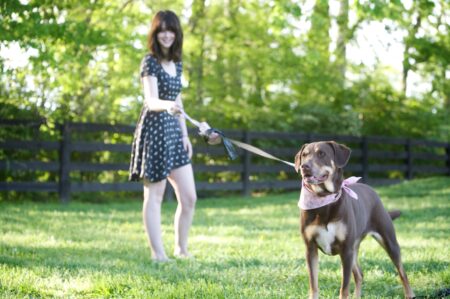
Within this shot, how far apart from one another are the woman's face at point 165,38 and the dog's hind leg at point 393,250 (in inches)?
100

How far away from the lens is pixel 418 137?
20.7 metres

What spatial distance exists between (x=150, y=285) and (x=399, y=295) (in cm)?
172

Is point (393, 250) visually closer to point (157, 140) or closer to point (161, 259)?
point (161, 259)

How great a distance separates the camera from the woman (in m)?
5.45

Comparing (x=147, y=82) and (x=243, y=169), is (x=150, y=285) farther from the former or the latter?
(x=243, y=169)


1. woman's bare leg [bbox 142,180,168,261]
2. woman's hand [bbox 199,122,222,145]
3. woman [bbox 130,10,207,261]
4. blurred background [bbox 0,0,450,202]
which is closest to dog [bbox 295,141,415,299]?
woman's hand [bbox 199,122,222,145]

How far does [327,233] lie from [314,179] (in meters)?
0.34

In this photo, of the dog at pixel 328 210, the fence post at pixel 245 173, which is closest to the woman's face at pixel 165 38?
the dog at pixel 328 210

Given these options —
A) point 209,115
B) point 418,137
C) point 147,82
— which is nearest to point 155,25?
point 147,82

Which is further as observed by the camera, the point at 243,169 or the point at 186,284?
the point at 243,169

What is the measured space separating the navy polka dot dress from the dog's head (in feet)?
6.29

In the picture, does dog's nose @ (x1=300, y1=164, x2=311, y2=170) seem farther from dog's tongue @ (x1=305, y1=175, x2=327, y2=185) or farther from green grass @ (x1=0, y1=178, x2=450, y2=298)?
green grass @ (x1=0, y1=178, x2=450, y2=298)

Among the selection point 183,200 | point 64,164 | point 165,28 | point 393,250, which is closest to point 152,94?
point 165,28

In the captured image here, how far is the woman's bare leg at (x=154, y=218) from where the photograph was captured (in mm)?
5477
